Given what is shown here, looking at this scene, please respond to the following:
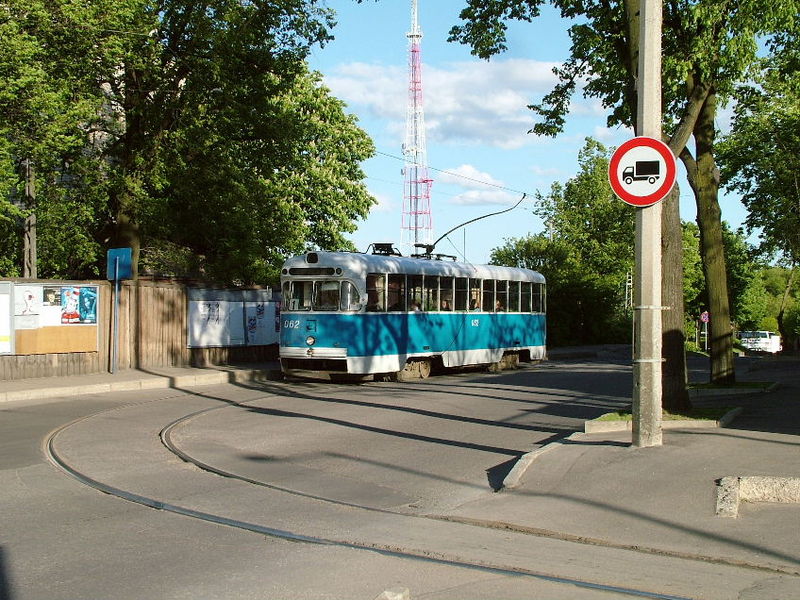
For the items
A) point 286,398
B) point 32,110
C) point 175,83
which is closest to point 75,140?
point 32,110

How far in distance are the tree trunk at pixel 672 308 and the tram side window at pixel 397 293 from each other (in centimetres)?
967

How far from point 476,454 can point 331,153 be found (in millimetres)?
30008

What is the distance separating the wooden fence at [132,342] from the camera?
19.9m

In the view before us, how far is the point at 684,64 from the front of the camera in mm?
14805

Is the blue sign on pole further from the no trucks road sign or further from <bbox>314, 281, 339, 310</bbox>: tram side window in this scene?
the no trucks road sign

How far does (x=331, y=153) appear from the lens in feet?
131

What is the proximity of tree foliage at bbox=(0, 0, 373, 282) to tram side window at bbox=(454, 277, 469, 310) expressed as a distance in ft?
22.3

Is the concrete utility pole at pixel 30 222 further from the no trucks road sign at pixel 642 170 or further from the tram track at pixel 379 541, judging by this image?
the no trucks road sign at pixel 642 170

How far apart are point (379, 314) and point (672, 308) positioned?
9579mm

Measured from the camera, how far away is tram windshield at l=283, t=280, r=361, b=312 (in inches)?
829

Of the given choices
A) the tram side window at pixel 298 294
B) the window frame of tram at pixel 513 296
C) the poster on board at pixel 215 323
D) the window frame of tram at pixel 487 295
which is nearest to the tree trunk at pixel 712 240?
the window frame of tram at pixel 487 295

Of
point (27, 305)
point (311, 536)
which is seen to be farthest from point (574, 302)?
point (311, 536)

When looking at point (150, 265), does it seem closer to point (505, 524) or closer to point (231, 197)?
point (231, 197)

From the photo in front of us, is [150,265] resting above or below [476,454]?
above
